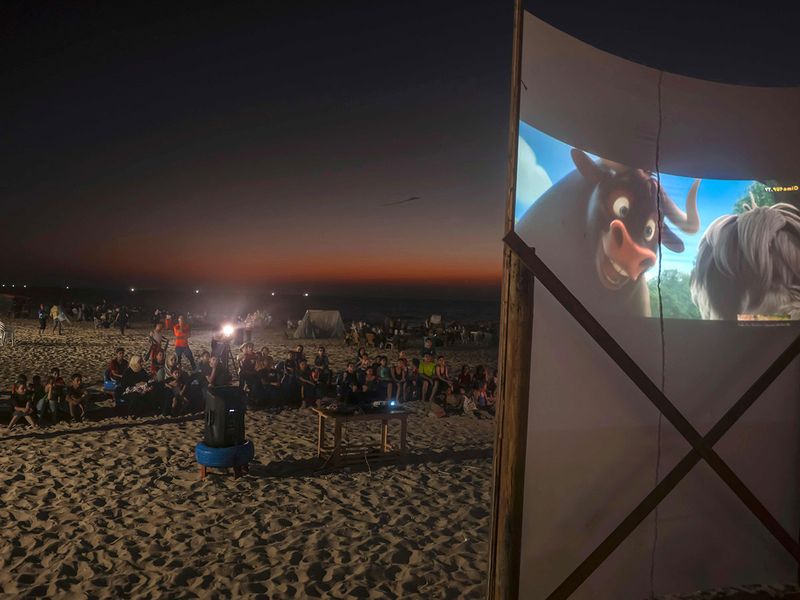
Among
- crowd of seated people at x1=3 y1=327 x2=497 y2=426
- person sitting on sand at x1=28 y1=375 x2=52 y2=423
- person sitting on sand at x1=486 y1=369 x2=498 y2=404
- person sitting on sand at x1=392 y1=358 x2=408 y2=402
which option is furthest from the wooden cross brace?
person sitting on sand at x1=28 y1=375 x2=52 y2=423

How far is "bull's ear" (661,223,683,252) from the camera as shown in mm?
4008

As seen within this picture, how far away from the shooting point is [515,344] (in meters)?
3.38

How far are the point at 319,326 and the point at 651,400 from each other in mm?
24834

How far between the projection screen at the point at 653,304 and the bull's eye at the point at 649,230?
0.02 metres

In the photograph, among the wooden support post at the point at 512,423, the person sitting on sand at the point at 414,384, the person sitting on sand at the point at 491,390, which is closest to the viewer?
the wooden support post at the point at 512,423

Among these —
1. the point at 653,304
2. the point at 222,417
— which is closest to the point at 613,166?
the point at 653,304

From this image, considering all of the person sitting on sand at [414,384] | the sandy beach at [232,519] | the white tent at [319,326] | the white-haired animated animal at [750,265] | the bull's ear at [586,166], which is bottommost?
the sandy beach at [232,519]

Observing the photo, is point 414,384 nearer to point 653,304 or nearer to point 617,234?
point 653,304

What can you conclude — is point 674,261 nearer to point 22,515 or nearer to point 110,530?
point 110,530

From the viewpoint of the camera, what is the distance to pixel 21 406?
29.1 feet

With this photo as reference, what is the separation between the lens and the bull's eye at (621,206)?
386 cm

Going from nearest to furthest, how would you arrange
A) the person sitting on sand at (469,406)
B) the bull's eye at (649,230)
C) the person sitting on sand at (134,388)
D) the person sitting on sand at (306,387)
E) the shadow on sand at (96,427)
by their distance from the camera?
the bull's eye at (649,230) < the shadow on sand at (96,427) < the person sitting on sand at (134,388) < the person sitting on sand at (469,406) < the person sitting on sand at (306,387)

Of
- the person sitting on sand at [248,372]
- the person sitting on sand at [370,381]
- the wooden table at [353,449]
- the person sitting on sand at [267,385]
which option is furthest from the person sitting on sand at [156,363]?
the wooden table at [353,449]

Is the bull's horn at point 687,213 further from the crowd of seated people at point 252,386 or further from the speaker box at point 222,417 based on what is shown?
the speaker box at point 222,417
